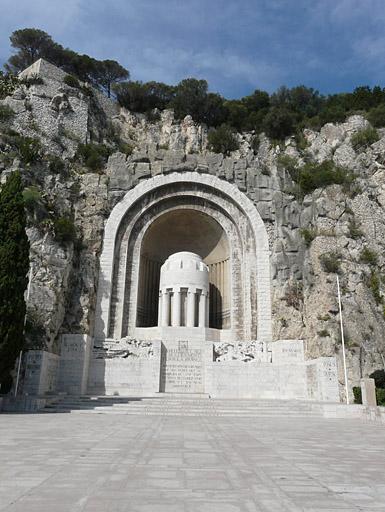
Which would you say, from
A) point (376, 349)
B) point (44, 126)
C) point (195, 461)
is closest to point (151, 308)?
point (376, 349)

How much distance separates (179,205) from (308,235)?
794 centimetres

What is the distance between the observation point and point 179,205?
25.9m

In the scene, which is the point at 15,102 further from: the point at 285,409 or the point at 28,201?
the point at 285,409

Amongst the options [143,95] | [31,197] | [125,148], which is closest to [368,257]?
[31,197]

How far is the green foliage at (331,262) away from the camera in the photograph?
70.7 ft

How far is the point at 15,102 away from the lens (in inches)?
1188

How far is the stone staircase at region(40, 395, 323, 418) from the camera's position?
1402 cm

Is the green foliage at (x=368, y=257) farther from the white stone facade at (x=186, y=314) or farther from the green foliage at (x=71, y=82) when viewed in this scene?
the green foliage at (x=71, y=82)

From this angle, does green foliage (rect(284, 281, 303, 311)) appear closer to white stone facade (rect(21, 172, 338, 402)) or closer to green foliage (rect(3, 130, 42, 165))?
white stone facade (rect(21, 172, 338, 402))

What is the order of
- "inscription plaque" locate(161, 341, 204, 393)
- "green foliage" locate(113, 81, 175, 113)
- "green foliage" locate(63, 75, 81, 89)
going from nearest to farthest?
1. "inscription plaque" locate(161, 341, 204, 393)
2. "green foliage" locate(63, 75, 81, 89)
3. "green foliage" locate(113, 81, 175, 113)

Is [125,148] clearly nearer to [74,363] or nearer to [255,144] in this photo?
[255,144]

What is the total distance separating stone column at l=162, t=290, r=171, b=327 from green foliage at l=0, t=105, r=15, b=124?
16.6 m

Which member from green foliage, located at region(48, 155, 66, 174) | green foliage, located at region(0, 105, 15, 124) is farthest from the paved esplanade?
green foliage, located at region(0, 105, 15, 124)

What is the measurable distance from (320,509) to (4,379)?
1233 centimetres
